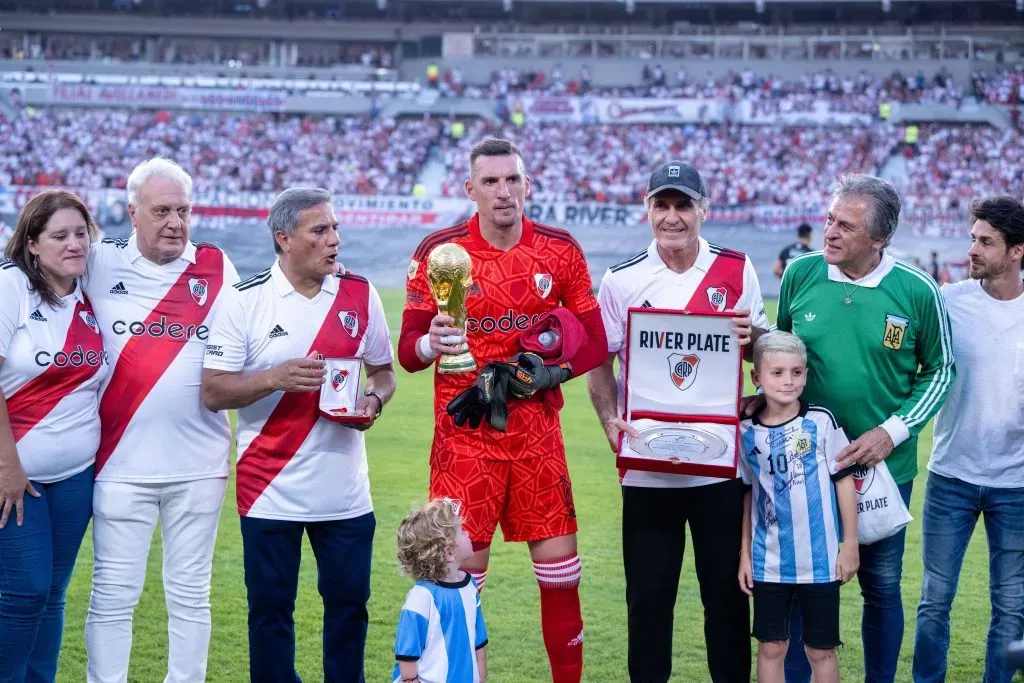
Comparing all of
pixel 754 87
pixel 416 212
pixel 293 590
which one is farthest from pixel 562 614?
pixel 754 87

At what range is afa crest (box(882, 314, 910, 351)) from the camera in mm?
4074

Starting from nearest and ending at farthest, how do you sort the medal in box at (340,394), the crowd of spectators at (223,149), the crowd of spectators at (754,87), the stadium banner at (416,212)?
the medal in box at (340,394)
the stadium banner at (416,212)
the crowd of spectators at (223,149)
the crowd of spectators at (754,87)

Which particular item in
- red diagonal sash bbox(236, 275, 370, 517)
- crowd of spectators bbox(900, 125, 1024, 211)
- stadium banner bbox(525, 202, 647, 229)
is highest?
crowd of spectators bbox(900, 125, 1024, 211)

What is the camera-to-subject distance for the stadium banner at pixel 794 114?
3850 cm

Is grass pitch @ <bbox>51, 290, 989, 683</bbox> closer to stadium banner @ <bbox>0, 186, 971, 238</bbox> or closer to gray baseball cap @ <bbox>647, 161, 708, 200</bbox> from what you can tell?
gray baseball cap @ <bbox>647, 161, 708, 200</bbox>

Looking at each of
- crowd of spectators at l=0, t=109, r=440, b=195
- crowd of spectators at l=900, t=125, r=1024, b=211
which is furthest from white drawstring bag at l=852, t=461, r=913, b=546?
crowd of spectators at l=0, t=109, r=440, b=195

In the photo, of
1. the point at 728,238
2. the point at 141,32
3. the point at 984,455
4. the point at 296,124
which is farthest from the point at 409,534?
the point at 141,32

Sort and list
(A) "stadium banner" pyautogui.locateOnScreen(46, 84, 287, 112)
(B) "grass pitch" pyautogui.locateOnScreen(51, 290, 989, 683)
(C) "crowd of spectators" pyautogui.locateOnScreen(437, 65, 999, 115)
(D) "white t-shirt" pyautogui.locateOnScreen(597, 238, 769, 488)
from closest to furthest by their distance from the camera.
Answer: (D) "white t-shirt" pyautogui.locateOnScreen(597, 238, 769, 488), (B) "grass pitch" pyautogui.locateOnScreen(51, 290, 989, 683), (C) "crowd of spectators" pyautogui.locateOnScreen(437, 65, 999, 115), (A) "stadium banner" pyautogui.locateOnScreen(46, 84, 287, 112)

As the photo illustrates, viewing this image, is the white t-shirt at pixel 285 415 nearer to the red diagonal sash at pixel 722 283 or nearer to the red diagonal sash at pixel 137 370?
the red diagonal sash at pixel 137 370

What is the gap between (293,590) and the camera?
4.13 m

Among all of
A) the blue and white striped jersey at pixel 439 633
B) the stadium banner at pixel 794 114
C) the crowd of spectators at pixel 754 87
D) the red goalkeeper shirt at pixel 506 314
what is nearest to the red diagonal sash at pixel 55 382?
the red goalkeeper shirt at pixel 506 314

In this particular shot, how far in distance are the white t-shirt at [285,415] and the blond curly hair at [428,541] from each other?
0.68 metres

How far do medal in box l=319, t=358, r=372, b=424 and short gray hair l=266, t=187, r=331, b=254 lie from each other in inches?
21.0

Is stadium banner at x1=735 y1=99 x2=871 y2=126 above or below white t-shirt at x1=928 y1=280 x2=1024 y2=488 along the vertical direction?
above
